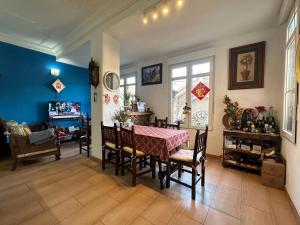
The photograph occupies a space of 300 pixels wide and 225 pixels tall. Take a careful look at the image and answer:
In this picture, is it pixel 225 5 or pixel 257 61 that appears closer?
pixel 225 5

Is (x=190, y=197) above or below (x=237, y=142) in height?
below

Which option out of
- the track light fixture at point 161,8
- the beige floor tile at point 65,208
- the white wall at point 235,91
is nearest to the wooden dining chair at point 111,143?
the beige floor tile at point 65,208

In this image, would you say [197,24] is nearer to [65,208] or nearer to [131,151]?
[131,151]

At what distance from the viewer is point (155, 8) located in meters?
2.33

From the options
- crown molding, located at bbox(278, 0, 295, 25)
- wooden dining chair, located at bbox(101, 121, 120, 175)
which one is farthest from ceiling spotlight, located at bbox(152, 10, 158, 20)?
wooden dining chair, located at bbox(101, 121, 120, 175)

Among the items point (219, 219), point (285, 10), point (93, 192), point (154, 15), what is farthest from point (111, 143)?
point (285, 10)

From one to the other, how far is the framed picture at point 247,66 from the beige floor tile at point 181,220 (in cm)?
276

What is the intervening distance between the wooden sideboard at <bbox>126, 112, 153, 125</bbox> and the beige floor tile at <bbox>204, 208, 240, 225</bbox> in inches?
111

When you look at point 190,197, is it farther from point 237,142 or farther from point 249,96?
point 249,96

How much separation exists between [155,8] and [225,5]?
42.0 inches

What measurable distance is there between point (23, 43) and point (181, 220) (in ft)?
18.3

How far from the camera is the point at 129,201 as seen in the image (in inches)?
76.2

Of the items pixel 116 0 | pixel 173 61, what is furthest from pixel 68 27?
pixel 173 61

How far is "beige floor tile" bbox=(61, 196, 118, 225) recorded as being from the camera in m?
1.60
